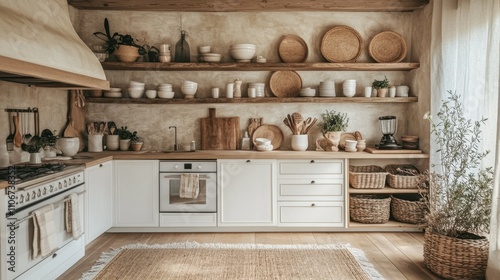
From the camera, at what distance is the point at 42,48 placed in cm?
305

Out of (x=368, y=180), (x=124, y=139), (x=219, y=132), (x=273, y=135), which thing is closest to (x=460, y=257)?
(x=368, y=180)

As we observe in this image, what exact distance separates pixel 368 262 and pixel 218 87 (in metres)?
2.75

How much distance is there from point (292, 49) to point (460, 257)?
3.03 metres

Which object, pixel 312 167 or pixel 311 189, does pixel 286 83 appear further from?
pixel 311 189

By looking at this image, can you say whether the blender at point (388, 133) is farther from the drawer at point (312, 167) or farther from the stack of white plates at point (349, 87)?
the drawer at point (312, 167)

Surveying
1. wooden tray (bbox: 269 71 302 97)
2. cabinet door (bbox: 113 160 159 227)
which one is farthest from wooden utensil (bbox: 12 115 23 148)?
wooden tray (bbox: 269 71 302 97)

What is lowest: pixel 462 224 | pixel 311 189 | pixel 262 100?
pixel 462 224

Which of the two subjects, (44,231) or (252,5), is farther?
(252,5)

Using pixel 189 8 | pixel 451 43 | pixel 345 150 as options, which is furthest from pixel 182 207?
pixel 451 43

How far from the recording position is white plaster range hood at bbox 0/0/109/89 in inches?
106

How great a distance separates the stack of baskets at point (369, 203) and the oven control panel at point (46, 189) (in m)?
2.87

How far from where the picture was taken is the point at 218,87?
17.6ft

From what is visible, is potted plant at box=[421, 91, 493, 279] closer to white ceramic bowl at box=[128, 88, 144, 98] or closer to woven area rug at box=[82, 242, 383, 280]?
woven area rug at box=[82, 242, 383, 280]

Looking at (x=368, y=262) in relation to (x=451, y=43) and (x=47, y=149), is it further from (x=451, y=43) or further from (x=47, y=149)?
(x=47, y=149)
